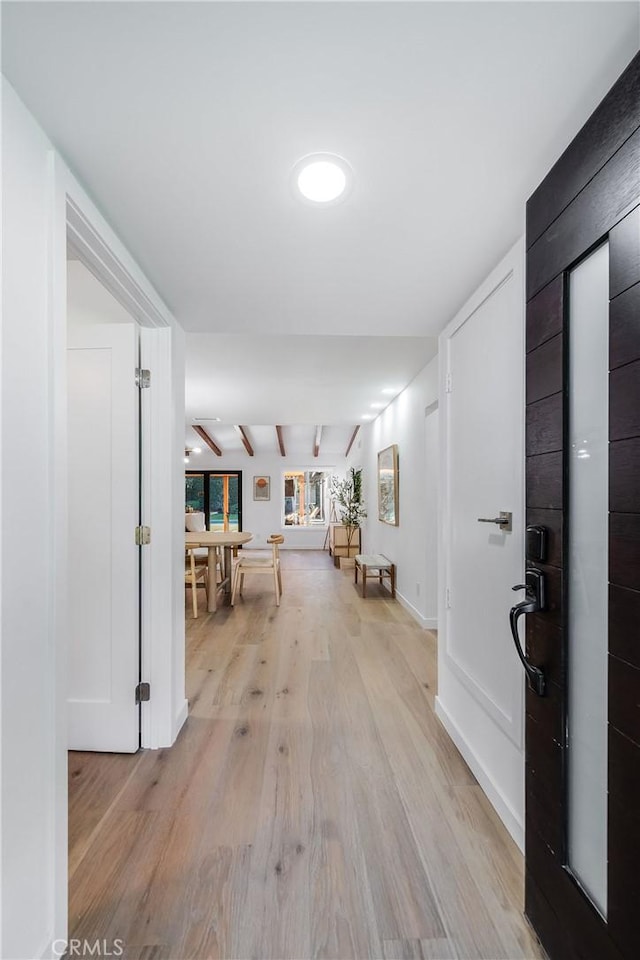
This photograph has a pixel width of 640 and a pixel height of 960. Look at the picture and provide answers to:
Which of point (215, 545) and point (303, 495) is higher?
point (303, 495)

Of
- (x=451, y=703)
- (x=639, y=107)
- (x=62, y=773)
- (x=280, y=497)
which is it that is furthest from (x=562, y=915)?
(x=280, y=497)

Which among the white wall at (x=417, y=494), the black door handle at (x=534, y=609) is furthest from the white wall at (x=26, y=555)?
the white wall at (x=417, y=494)

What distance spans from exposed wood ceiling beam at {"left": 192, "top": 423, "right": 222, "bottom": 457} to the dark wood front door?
24.3 ft

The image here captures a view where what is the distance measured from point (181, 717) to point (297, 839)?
986mm

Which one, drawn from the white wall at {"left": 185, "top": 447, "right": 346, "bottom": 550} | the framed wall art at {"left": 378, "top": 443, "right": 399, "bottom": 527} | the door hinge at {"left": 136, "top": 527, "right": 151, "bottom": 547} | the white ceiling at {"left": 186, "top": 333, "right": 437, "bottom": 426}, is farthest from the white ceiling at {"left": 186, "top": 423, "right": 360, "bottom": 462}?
the door hinge at {"left": 136, "top": 527, "right": 151, "bottom": 547}

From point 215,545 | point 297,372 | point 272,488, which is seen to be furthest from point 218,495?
point 297,372

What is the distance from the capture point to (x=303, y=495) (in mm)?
10375

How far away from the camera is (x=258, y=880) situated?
4.49 ft

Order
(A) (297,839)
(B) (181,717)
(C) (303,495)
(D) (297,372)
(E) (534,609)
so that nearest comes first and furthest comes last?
(E) (534,609) → (A) (297,839) → (B) (181,717) → (D) (297,372) → (C) (303,495)

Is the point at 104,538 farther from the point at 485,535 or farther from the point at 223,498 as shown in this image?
the point at 223,498

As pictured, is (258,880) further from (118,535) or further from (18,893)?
(118,535)

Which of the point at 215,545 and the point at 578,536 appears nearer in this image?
the point at 578,536

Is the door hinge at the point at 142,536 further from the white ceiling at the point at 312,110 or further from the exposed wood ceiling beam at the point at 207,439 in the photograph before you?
the exposed wood ceiling beam at the point at 207,439

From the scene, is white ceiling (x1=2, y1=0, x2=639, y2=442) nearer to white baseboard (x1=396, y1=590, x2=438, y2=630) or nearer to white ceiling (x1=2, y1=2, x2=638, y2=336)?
white ceiling (x1=2, y1=2, x2=638, y2=336)
